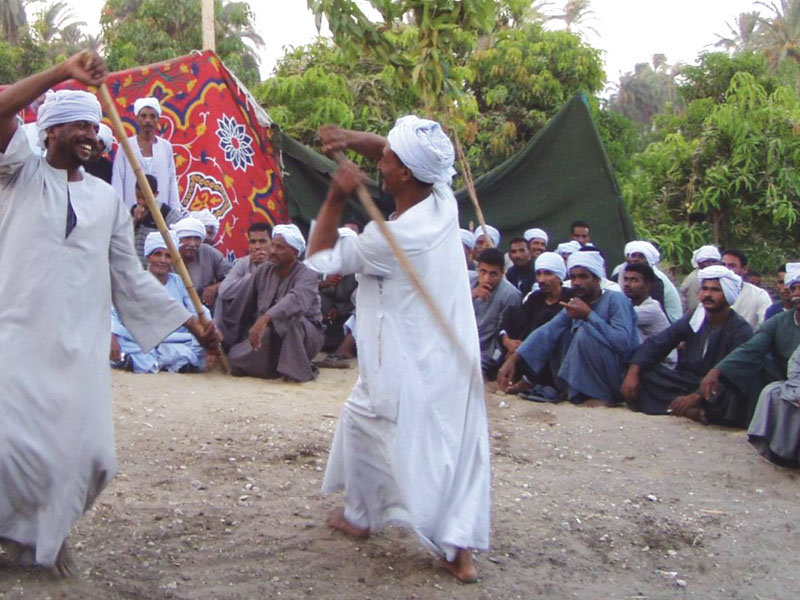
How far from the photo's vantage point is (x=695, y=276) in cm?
1038

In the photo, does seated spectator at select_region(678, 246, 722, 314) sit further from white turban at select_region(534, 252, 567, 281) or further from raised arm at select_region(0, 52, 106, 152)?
raised arm at select_region(0, 52, 106, 152)

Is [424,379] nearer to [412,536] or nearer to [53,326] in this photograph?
[412,536]

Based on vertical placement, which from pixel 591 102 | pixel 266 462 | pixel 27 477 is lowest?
pixel 266 462

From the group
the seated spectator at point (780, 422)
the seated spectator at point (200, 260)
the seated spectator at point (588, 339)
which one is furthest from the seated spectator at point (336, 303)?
the seated spectator at point (780, 422)

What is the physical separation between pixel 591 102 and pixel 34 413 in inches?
532

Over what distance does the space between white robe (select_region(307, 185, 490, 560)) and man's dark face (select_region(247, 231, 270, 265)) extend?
16.9ft

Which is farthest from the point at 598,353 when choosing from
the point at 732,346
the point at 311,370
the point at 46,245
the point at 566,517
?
the point at 46,245

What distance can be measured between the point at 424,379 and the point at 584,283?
13.6 ft

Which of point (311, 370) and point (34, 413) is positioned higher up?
point (34, 413)

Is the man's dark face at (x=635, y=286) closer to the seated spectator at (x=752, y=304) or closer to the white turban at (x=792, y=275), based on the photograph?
the seated spectator at (x=752, y=304)

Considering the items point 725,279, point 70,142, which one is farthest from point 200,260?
point 70,142

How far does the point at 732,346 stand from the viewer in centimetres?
776

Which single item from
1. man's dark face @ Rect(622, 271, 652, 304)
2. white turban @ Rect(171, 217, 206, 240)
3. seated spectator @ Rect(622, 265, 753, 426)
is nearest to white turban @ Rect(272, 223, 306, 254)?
white turban @ Rect(171, 217, 206, 240)

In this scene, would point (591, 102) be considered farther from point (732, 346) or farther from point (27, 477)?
point (27, 477)
